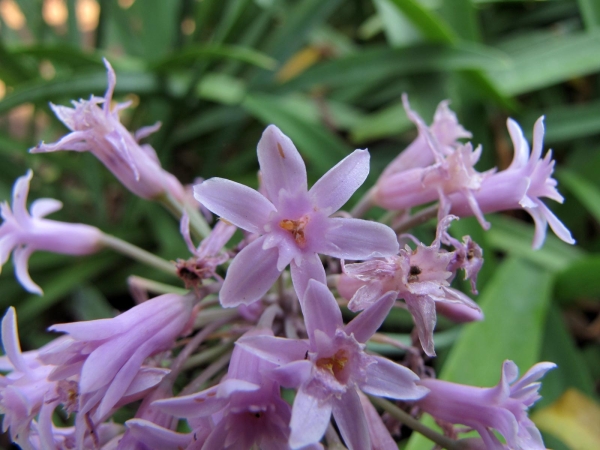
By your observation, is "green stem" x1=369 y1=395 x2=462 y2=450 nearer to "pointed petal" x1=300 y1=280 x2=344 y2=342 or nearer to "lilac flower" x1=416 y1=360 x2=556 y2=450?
"lilac flower" x1=416 y1=360 x2=556 y2=450

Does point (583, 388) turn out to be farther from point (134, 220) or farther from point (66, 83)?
point (66, 83)

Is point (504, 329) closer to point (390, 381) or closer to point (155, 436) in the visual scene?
point (390, 381)

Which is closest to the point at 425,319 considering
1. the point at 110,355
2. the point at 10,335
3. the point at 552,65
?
the point at 110,355

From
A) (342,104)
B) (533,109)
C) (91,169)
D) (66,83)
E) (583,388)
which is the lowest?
(583,388)

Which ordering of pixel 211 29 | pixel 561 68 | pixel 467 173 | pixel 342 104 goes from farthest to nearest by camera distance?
pixel 211 29 < pixel 342 104 < pixel 561 68 < pixel 467 173

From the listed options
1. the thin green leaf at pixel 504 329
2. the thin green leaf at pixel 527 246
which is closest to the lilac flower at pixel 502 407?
the thin green leaf at pixel 504 329

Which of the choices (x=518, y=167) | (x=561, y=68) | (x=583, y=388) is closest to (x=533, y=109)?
(x=561, y=68)

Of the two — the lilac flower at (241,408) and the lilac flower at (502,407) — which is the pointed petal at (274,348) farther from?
the lilac flower at (502,407)
